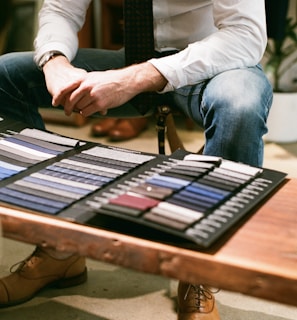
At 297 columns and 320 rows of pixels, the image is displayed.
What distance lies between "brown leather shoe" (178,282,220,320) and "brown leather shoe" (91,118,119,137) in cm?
139

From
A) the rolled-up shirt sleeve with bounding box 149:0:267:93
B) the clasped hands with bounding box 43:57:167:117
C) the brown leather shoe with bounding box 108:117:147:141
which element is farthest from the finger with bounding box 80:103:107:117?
the brown leather shoe with bounding box 108:117:147:141

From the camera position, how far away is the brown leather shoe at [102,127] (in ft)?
8.25

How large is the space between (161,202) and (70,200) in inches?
5.5

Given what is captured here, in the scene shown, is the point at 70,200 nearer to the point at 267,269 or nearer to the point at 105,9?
the point at 267,269

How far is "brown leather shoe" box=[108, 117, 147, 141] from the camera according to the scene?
247cm

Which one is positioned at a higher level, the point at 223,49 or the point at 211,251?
the point at 223,49

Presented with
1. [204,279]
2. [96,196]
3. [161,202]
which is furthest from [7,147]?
[204,279]

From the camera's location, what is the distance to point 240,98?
3.66 feet

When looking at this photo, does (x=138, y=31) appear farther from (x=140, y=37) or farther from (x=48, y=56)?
(x=48, y=56)

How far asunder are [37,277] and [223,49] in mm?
656

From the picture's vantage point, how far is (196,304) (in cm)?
118

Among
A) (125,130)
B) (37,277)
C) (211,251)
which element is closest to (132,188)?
(211,251)

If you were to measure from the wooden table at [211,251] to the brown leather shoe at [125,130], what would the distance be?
5.29ft

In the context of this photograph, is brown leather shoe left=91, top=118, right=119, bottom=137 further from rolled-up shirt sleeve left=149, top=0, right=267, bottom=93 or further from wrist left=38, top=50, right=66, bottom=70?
rolled-up shirt sleeve left=149, top=0, right=267, bottom=93
